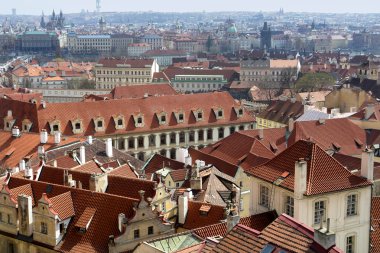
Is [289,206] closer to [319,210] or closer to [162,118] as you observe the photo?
[319,210]

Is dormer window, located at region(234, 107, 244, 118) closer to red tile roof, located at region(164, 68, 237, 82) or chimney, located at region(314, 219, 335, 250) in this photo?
chimney, located at region(314, 219, 335, 250)

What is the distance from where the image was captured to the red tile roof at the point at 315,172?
3048cm

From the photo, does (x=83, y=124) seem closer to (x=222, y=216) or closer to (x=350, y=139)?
(x=350, y=139)

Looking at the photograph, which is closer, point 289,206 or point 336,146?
point 289,206

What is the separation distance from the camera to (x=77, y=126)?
72.7m

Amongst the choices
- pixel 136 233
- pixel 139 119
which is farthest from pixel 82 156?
pixel 139 119

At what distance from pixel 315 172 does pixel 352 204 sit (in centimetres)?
241

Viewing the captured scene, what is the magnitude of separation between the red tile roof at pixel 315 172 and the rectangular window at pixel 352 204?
1.91ft

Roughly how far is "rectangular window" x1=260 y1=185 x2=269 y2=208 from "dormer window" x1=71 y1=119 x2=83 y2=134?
42108 mm

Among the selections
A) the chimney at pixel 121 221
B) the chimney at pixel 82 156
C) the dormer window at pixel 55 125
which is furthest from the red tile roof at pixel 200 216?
the dormer window at pixel 55 125

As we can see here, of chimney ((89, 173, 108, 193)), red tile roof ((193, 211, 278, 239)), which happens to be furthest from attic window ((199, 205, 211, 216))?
chimney ((89, 173, 108, 193))

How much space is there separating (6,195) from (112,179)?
230 inches

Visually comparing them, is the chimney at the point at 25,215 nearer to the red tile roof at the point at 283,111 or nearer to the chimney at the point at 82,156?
the chimney at the point at 82,156

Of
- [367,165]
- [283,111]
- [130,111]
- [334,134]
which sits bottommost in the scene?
[283,111]
